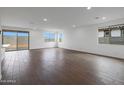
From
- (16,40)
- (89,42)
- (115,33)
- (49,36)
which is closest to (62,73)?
(115,33)

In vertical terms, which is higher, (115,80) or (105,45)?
(105,45)

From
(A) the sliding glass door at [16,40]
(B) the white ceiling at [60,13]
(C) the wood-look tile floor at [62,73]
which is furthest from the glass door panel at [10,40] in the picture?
(C) the wood-look tile floor at [62,73]

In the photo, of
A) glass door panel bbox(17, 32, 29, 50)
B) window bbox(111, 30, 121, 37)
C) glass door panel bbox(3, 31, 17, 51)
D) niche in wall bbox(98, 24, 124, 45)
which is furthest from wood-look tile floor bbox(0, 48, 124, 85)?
glass door panel bbox(17, 32, 29, 50)

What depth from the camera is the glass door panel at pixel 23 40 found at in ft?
30.3

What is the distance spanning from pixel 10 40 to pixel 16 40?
516 millimetres

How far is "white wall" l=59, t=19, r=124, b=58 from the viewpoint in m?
5.66

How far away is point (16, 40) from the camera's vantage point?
9047 mm

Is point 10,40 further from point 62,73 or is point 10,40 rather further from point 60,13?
point 62,73

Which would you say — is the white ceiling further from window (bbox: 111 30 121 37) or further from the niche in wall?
window (bbox: 111 30 121 37)
